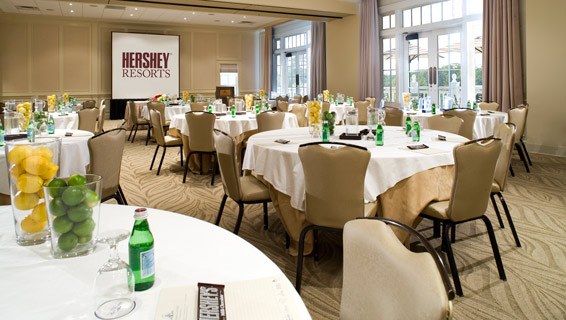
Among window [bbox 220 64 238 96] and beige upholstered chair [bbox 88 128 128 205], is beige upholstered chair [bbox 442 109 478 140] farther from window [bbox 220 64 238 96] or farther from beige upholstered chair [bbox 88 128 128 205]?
window [bbox 220 64 238 96]

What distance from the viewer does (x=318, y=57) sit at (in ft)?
45.2

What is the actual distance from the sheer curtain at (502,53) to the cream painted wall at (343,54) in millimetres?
4125

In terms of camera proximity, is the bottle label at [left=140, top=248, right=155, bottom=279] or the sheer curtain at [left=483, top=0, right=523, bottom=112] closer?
the bottle label at [left=140, top=248, right=155, bottom=279]

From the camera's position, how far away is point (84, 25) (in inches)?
584

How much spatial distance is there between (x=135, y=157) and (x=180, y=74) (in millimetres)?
8918

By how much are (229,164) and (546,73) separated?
6845mm

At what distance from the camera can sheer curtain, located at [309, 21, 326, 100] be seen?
13630mm

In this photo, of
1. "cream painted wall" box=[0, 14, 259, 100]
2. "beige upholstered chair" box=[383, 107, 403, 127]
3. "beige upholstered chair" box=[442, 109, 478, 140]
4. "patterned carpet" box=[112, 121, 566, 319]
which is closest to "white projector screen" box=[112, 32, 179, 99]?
"cream painted wall" box=[0, 14, 259, 100]

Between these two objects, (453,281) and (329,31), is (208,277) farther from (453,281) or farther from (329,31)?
(329,31)

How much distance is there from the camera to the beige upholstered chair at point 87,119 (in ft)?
21.1

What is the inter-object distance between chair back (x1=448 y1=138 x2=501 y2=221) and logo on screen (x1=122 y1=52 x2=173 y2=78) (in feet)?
47.9

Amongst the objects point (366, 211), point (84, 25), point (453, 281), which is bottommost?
point (453, 281)


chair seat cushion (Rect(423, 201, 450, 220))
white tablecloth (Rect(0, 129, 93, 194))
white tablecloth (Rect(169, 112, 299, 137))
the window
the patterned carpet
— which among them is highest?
the window

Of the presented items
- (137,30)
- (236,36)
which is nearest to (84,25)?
(137,30)
